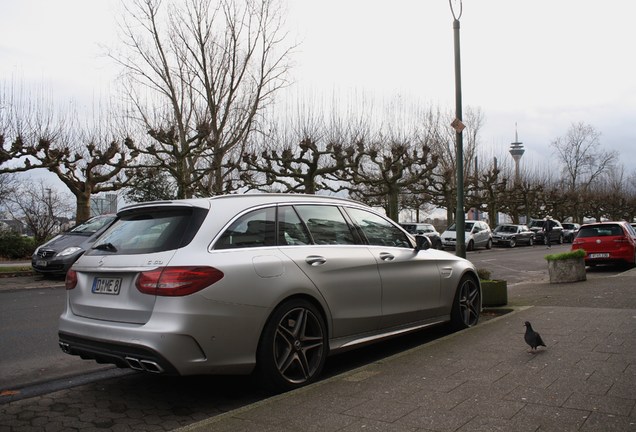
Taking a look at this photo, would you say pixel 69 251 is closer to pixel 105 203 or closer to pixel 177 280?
pixel 177 280

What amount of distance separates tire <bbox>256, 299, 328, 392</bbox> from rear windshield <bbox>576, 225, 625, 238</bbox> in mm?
14485

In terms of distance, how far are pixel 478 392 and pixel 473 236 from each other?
30.5m

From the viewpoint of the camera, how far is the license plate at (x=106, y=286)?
13.9 ft

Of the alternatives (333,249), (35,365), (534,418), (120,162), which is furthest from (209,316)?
(120,162)

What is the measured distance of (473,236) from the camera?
33.2 meters

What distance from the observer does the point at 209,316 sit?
3.94 metres

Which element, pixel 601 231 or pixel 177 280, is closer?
pixel 177 280

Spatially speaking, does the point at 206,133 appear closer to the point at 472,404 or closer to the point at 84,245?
the point at 84,245

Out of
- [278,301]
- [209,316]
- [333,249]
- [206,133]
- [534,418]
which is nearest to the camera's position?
[534,418]

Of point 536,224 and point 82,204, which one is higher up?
point 82,204

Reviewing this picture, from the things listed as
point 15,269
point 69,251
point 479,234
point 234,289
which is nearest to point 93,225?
point 69,251

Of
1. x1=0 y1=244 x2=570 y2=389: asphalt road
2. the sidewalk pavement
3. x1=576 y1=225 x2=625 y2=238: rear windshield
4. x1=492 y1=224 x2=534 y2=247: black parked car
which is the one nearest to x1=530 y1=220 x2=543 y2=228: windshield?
x1=492 y1=224 x2=534 y2=247: black parked car

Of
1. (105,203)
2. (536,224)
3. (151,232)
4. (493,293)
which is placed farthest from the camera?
(536,224)

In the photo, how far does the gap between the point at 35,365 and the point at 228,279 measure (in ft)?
9.90
